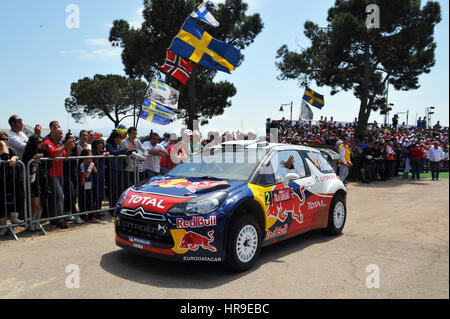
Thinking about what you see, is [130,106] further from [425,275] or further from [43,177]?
[425,275]

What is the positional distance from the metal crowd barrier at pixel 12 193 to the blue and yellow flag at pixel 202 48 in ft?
22.8

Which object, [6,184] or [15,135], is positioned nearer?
[6,184]

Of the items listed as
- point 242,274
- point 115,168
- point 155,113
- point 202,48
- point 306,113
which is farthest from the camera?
point 306,113

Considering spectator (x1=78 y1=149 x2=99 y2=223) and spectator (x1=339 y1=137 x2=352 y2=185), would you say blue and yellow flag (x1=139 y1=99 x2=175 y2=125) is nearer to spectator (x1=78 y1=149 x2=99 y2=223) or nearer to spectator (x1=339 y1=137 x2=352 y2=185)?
spectator (x1=78 y1=149 x2=99 y2=223)

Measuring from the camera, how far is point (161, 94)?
11.4 m

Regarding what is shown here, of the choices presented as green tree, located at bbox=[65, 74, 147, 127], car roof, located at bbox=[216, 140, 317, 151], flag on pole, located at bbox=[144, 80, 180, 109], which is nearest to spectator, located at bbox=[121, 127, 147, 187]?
flag on pole, located at bbox=[144, 80, 180, 109]

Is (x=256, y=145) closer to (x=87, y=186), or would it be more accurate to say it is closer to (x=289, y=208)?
(x=289, y=208)

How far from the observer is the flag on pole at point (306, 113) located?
1873 cm

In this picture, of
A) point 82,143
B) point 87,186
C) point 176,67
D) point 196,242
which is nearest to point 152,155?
→ point 82,143

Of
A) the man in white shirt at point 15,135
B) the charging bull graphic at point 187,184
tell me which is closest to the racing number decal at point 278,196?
the charging bull graphic at point 187,184

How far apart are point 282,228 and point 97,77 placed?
46.0m

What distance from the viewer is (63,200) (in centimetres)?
715

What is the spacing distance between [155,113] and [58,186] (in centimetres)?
464
